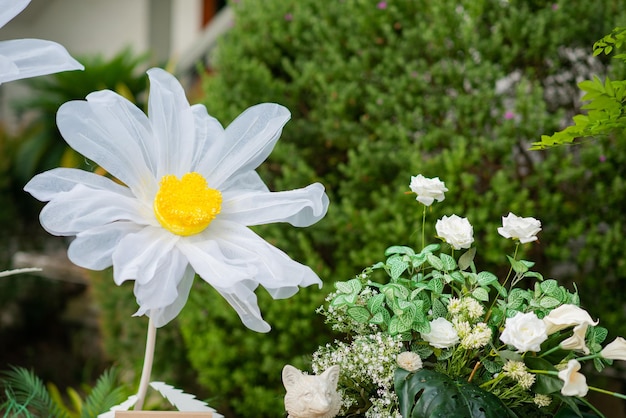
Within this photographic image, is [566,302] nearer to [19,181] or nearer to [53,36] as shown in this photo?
[19,181]

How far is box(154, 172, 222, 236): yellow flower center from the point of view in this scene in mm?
1296

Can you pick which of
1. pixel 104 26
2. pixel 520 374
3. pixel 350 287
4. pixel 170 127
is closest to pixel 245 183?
pixel 170 127

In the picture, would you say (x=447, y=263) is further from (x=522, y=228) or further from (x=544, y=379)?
(x=544, y=379)

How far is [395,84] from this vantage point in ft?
8.95

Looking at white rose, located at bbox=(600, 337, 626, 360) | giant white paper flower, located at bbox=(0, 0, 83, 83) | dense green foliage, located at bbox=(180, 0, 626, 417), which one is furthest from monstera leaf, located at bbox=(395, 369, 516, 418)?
dense green foliage, located at bbox=(180, 0, 626, 417)

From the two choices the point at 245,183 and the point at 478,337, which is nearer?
the point at 478,337

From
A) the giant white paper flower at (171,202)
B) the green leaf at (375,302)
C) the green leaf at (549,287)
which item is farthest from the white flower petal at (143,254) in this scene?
the green leaf at (549,287)

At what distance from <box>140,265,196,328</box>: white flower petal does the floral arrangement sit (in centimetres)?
28

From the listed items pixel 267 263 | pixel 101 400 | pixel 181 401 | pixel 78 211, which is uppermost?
pixel 78 211

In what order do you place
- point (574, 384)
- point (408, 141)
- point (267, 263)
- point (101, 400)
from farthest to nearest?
point (408, 141)
point (101, 400)
point (267, 263)
point (574, 384)

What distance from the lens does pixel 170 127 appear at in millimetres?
1376

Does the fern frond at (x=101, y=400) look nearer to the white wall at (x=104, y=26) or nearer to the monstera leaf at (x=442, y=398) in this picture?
the monstera leaf at (x=442, y=398)

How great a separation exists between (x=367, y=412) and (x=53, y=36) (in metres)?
9.20

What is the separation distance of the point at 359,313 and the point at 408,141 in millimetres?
1429
